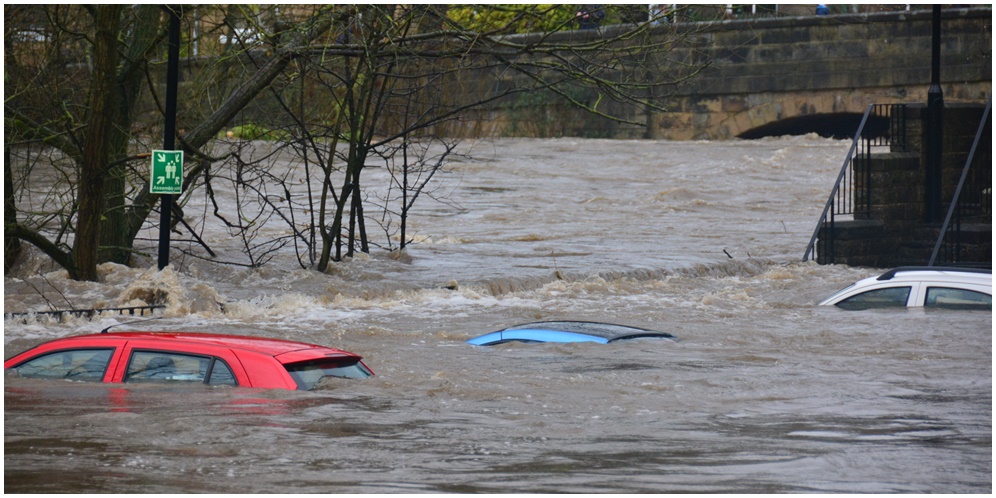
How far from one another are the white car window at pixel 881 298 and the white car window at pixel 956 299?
9.0 inches

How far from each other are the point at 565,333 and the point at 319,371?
3586 mm

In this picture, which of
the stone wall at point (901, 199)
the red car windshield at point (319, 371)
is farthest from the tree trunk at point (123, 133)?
the stone wall at point (901, 199)

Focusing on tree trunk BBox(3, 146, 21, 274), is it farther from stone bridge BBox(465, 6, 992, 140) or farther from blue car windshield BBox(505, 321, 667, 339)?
stone bridge BBox(465, 6, 992, 140)

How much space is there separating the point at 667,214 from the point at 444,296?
12685 millimetres

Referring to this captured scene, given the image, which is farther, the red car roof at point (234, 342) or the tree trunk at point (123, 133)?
the tree trunk at point (123, 133)

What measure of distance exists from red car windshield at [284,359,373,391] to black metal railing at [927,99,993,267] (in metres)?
12.2

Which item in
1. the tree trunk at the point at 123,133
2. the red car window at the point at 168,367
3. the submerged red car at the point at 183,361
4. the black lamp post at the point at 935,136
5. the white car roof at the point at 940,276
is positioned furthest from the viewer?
the black lamp post at the point at 935,136

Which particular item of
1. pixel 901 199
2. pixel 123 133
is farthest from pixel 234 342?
pixel 901 199

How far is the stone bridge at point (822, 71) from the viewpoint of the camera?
3525 centimetres

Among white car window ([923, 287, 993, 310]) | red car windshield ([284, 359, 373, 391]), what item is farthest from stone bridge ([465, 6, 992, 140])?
red car windshield ([284, 359, 373, 391])

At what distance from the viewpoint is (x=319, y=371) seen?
8.43 m

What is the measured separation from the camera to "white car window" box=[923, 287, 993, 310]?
12312 mm

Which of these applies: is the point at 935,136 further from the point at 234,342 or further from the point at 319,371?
the point at 234,342

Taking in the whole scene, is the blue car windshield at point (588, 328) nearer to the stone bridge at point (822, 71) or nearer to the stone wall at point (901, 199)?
the stone wall at point (901, 199)
